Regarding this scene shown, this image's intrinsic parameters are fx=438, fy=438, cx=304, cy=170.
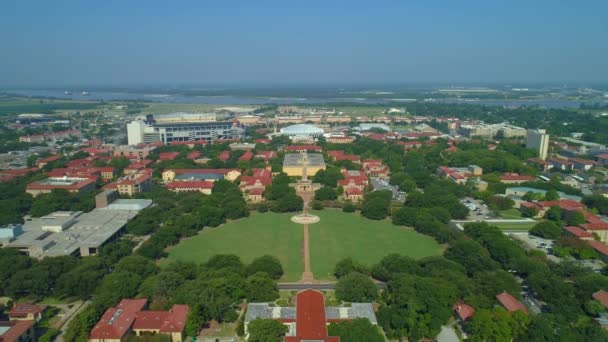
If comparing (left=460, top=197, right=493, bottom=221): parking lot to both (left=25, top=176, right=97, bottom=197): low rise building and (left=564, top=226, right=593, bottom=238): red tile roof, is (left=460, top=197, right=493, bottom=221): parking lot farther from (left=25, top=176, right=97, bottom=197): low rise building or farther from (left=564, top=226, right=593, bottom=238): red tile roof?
(left=25, top=176, right=97, bottom=197): low rise building

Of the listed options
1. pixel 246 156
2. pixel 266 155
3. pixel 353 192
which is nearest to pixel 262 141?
pixel 266 155

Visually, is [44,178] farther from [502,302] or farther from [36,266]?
[502,302]

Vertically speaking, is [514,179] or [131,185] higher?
[131,185]

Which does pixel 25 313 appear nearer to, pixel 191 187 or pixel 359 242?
pixel 359 242

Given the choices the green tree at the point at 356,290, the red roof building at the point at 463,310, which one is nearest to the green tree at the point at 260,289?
the green tree at the point at 356,290

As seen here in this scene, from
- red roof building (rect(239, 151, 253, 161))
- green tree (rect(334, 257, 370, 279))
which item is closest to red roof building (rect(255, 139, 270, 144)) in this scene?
red roof building (rect(239, 151, 253, 161))

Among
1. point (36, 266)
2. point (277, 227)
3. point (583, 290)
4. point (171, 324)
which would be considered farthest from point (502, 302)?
point (36, 266)
